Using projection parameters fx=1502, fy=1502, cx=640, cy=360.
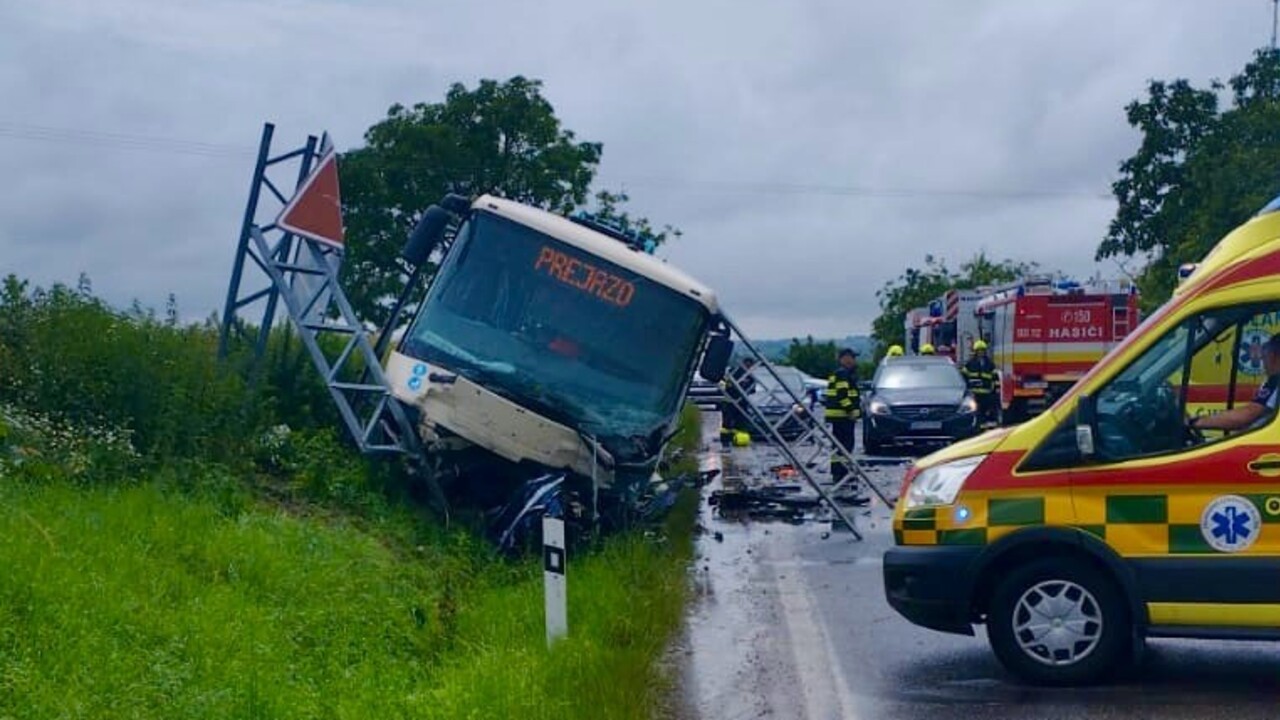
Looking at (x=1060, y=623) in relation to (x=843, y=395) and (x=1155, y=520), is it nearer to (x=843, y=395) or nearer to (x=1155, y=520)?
(x=1155, y=520)

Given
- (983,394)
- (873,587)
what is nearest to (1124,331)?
(983,394)

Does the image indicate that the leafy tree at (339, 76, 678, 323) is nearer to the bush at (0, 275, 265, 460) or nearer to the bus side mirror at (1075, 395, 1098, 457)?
the bush at (0, 275, 265, 460)

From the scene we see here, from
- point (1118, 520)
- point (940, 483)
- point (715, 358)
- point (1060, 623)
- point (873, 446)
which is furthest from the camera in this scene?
point (873, 446)

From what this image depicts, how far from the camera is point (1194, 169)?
1362 inches

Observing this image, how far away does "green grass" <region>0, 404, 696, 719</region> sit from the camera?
6617mm

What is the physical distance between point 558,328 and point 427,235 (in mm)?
1238

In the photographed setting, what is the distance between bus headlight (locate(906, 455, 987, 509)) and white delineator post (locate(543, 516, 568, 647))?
1.94 m

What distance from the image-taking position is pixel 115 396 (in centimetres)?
1059

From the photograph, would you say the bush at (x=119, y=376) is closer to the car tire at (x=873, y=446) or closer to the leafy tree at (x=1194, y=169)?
the car tire at (x=873, y=446)

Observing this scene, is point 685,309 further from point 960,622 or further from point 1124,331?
point 1124,331

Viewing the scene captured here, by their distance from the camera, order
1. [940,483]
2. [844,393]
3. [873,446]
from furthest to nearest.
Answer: [873,446] < [844,393] < [940,483]

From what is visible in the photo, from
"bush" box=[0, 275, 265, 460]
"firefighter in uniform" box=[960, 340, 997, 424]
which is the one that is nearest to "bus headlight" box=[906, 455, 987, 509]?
"bush" box=[0, 275, 265, 460]

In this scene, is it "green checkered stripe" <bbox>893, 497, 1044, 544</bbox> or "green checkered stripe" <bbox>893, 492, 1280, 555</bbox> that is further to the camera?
Answer: "green checkered stripe" <bbox>893, 497, 1044, 544</bbox>

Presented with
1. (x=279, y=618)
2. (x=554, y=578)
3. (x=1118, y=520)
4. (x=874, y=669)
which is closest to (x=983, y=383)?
(x=874, y=669)
